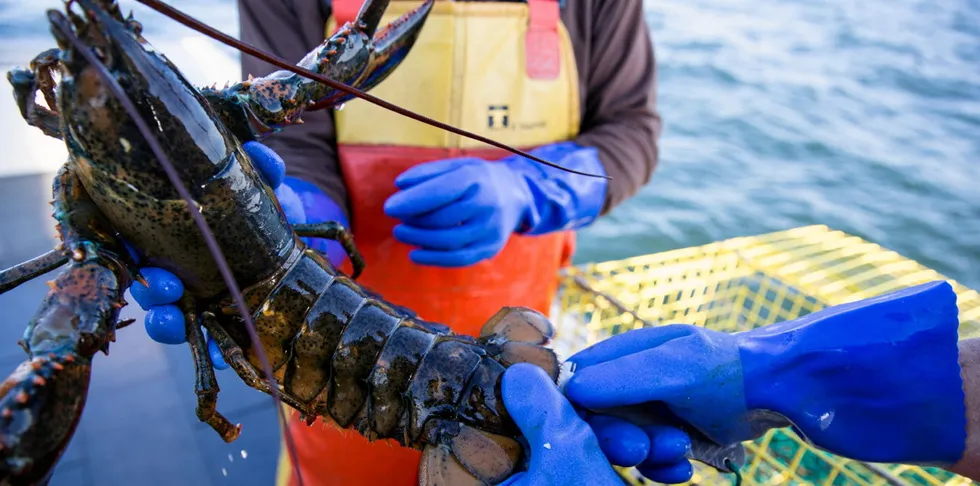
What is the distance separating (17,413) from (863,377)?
162 centimetres

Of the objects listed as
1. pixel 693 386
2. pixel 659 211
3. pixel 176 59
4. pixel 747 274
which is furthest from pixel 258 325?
pixel 659 211

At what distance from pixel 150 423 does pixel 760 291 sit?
2869mm

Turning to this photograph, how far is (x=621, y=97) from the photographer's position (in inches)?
101

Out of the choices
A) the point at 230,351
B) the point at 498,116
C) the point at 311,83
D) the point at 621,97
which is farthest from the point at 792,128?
the point at 230,351

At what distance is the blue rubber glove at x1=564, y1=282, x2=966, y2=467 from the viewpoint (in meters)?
1.34

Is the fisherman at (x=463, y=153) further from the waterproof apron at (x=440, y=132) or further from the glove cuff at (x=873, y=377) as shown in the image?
the glove cuff at (x=873, y=377)

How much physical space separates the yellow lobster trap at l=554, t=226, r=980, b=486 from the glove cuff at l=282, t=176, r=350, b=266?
3.58ft

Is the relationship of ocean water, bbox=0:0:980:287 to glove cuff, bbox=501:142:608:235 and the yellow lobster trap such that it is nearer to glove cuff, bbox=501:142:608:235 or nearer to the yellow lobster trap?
the yellow lobster trap

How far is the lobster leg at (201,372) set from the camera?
4.64 feet

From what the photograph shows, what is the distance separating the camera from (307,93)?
1.54m

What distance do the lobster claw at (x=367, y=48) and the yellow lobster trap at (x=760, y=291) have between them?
53.1 inches

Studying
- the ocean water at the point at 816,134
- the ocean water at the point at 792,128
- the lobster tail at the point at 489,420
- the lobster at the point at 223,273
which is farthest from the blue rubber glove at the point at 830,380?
the ocean water at the point at 816,134

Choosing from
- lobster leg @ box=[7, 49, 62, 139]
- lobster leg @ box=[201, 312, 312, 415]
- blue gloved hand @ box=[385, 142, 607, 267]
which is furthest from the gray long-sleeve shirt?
lobster leg @ box=[7, 49, 62, 139]

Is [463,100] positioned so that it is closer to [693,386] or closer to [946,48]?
[693,386]
